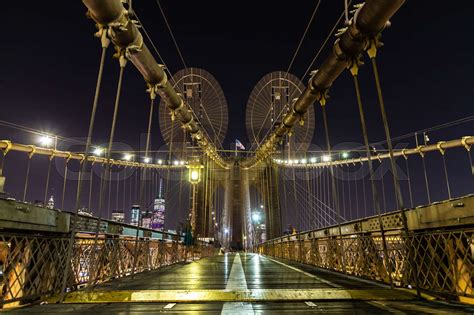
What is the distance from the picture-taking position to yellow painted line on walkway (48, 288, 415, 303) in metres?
5.68

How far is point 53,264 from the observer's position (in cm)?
655

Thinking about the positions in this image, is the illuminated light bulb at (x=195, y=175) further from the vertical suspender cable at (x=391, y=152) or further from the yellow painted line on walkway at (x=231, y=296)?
the vertical suspender cable at (x=391, y=152)

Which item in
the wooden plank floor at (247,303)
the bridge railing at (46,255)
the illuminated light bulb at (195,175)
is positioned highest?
the illuminated light bulb at (195,175)

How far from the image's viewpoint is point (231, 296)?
582 centimetres

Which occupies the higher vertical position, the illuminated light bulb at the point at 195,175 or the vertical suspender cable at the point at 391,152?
the illuminated light bulb at the point at 195,175

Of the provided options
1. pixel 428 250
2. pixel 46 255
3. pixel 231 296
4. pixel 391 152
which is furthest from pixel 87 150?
pixel 428 250

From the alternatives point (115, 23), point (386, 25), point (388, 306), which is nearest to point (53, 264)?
point (115, 23)

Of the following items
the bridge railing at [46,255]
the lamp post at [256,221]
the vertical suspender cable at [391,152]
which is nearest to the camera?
the bridge railing at [46,255]

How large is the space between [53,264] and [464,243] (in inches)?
321

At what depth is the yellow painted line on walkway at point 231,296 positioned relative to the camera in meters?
5.68

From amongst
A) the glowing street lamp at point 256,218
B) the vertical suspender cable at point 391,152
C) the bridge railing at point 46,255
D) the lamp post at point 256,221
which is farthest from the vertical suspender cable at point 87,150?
the glowing street lamp at point 256,218

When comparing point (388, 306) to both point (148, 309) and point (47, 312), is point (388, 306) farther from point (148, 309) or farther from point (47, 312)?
point (47, 312)

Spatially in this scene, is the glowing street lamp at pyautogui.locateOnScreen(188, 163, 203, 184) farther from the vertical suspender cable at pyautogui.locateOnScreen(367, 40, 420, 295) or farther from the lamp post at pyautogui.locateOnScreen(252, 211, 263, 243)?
the lamp post at pyautogui.locateOnScreen(252, 211, 263, 243)

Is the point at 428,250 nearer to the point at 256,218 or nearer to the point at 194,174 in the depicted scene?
the point at 194,174
